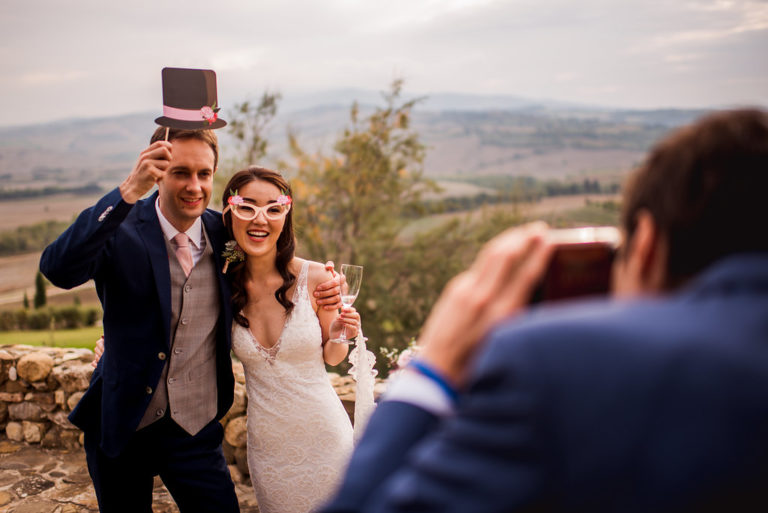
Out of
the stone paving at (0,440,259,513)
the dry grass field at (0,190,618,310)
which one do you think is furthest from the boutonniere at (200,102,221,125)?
the dry grass field at (0,190,618,310)

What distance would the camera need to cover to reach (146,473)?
2.90 meters

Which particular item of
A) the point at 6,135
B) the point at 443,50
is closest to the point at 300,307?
the point at 6,135

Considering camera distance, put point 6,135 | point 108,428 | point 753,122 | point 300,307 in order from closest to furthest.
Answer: point 753,122
point 108,428
point 300,307
point 6,135

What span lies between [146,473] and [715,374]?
2970 mm

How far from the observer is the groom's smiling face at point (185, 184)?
9.37 ft

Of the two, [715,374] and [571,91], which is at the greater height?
[571,91]

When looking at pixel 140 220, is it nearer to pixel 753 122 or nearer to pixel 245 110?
pixel 753 122

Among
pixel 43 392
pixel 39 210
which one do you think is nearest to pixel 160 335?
pixel 43 392

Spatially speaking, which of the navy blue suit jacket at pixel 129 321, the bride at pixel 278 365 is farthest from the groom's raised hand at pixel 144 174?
the bride at pixel 278 365

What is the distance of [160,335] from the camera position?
2.70 m

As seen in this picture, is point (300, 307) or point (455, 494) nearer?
point (455, 494)

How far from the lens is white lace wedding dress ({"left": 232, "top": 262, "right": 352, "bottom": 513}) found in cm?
303

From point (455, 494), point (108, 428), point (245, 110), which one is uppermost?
point (245, 110)

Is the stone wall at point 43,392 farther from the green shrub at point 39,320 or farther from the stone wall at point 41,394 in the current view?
the green shrub at point 39,320
